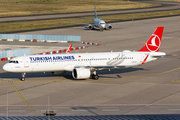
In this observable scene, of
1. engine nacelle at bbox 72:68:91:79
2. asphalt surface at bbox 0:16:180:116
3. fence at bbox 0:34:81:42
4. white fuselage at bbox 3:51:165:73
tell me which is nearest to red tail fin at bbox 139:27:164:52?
white fuselage at bbox 3:51:165:73

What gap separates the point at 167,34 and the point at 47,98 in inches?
2965

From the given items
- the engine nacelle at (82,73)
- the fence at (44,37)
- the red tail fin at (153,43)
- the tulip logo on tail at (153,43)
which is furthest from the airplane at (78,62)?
the fence at (44,37)

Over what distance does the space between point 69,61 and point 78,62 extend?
163 centimetres

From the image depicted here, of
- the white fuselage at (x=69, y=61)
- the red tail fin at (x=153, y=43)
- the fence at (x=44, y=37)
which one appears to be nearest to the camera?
the white fuselage at (x=69, y=61)

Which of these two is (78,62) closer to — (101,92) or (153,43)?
(101,92)

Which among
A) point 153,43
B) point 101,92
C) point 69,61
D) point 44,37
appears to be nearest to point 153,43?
point 153,43

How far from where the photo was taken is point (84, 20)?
144000mm

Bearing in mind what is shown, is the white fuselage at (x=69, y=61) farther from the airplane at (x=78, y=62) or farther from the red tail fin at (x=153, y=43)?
the red tail fin at (x=153, y=43)

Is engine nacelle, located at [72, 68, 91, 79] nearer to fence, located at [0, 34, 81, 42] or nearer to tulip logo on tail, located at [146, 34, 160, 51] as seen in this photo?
tulip logo on tail, located at [146, 34, 160, 51]

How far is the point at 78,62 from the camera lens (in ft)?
177

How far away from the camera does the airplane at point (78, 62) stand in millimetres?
52094

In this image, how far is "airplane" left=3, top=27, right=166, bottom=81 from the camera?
5209 centimetres

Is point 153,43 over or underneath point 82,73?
over

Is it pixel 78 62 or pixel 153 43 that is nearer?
pixel 78 62
